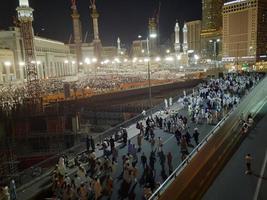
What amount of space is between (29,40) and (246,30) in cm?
9790

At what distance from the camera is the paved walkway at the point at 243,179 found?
12188 millimetres

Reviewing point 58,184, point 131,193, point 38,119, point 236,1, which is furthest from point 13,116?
point 236,1

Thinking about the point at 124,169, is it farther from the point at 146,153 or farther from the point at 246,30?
the point at 246,30

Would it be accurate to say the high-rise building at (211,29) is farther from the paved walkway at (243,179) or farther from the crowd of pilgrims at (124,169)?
the paved walkway at (243,179)

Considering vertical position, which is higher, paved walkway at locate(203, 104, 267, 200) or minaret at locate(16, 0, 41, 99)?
minaret at locate(16, 0, 41, 99)

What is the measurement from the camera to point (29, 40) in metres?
41.4

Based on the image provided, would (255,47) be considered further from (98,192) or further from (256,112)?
(98,192)

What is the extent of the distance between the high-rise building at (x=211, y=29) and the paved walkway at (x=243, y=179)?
136m

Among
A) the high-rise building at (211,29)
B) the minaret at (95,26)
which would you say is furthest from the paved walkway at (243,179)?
the high-rise building at (211,29)

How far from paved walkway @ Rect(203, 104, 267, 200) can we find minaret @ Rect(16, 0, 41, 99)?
31.5 metres

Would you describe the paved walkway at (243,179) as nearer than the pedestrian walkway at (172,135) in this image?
Yes

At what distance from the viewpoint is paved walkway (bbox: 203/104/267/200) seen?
12.2 metres

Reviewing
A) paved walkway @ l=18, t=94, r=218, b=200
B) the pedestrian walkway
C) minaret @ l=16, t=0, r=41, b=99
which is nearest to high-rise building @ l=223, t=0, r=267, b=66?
minaret @ l=16, t=0, r=41, b=99

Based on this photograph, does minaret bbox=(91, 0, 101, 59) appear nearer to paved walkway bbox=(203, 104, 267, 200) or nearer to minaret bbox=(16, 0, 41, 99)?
minaret bbox=(16, 0, 41, 99)
